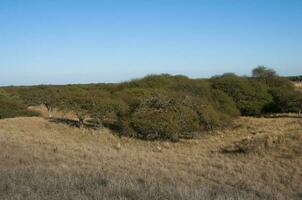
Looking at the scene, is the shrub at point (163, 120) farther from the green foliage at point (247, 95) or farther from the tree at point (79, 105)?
the green foliage at point (247, 95)

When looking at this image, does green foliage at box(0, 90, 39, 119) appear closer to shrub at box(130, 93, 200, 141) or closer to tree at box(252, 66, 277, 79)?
shrub at box(130, 93, 200, 141)

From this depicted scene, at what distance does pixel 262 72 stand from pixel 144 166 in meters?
69.5

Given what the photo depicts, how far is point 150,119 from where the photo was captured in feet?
142

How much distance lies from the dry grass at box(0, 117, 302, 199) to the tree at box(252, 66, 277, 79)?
2917 centimetres

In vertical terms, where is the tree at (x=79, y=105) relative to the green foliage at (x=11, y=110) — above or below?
above

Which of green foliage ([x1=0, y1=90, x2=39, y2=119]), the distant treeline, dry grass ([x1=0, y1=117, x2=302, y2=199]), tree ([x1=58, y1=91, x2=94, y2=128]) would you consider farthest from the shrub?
green foliage ([x1=0, y1=90, x2=39, y2=119])

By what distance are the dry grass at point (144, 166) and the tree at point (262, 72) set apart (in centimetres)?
2917

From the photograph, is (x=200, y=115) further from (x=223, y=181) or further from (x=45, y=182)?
(x=45, y=182)

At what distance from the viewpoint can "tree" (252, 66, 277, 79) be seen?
3344 inches

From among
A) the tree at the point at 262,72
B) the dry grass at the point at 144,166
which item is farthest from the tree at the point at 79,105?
the tree at the point at 262,72

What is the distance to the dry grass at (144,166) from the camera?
8.77 metres

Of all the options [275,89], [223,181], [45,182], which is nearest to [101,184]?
[45,182]

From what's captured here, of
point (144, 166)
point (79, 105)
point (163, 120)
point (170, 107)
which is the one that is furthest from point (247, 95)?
point (144, 166)

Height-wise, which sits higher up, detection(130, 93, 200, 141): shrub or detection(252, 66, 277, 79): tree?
detection(252, 66, 277, 79): tree
